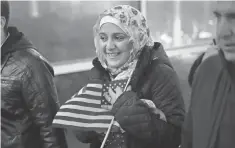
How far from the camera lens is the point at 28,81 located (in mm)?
1486

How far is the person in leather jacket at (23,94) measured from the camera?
1.48 metres

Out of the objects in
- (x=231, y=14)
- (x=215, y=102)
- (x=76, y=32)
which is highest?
(x=231, y=14)

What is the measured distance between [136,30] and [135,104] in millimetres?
366

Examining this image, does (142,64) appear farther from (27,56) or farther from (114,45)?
(27,56)

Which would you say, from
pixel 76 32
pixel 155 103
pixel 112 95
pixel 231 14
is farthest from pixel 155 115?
pixel 76 32

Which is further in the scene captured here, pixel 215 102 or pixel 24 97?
pixel 24 97

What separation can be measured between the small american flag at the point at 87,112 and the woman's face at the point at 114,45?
10 centimetres

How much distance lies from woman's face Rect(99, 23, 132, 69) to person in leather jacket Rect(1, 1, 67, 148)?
0.29m

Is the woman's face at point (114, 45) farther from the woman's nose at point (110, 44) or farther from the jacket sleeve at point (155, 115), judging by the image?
the jacket sleeve at point (155, 115)

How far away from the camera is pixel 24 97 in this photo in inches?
58.8

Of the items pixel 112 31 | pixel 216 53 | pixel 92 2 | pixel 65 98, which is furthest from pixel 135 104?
pixel 92 2

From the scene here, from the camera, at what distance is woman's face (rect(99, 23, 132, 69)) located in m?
1.47

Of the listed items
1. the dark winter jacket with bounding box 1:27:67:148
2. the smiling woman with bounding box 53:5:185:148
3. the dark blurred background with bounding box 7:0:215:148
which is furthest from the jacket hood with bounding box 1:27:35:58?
the dark blurred background with bounding box 7:0:215:148

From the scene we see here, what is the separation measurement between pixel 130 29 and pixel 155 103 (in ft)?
1.12
